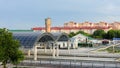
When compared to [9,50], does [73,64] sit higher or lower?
lower

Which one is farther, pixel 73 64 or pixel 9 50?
pixel 73 64

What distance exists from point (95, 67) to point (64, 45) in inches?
2093

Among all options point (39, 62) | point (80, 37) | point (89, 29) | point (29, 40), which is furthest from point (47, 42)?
point (89, 29)

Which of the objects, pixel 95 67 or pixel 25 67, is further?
pixel 25 67

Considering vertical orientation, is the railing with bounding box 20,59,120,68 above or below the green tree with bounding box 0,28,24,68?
below

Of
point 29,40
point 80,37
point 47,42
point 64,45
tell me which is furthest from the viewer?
point 80,37

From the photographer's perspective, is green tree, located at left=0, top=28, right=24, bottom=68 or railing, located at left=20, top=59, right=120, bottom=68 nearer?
green tree, located at left=0, top=28, right=24, bottom=68

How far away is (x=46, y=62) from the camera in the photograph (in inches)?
1576

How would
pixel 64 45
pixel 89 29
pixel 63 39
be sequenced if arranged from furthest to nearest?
pixel 89 29 → pixel 64 45 → pixel 63 39

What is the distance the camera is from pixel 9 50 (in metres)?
36.2

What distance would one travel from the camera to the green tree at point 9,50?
118 ft

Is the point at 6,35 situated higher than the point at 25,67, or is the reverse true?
the point at 6,35

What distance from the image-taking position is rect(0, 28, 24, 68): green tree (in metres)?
35.9

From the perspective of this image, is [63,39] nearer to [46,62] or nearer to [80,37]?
[46,62]
